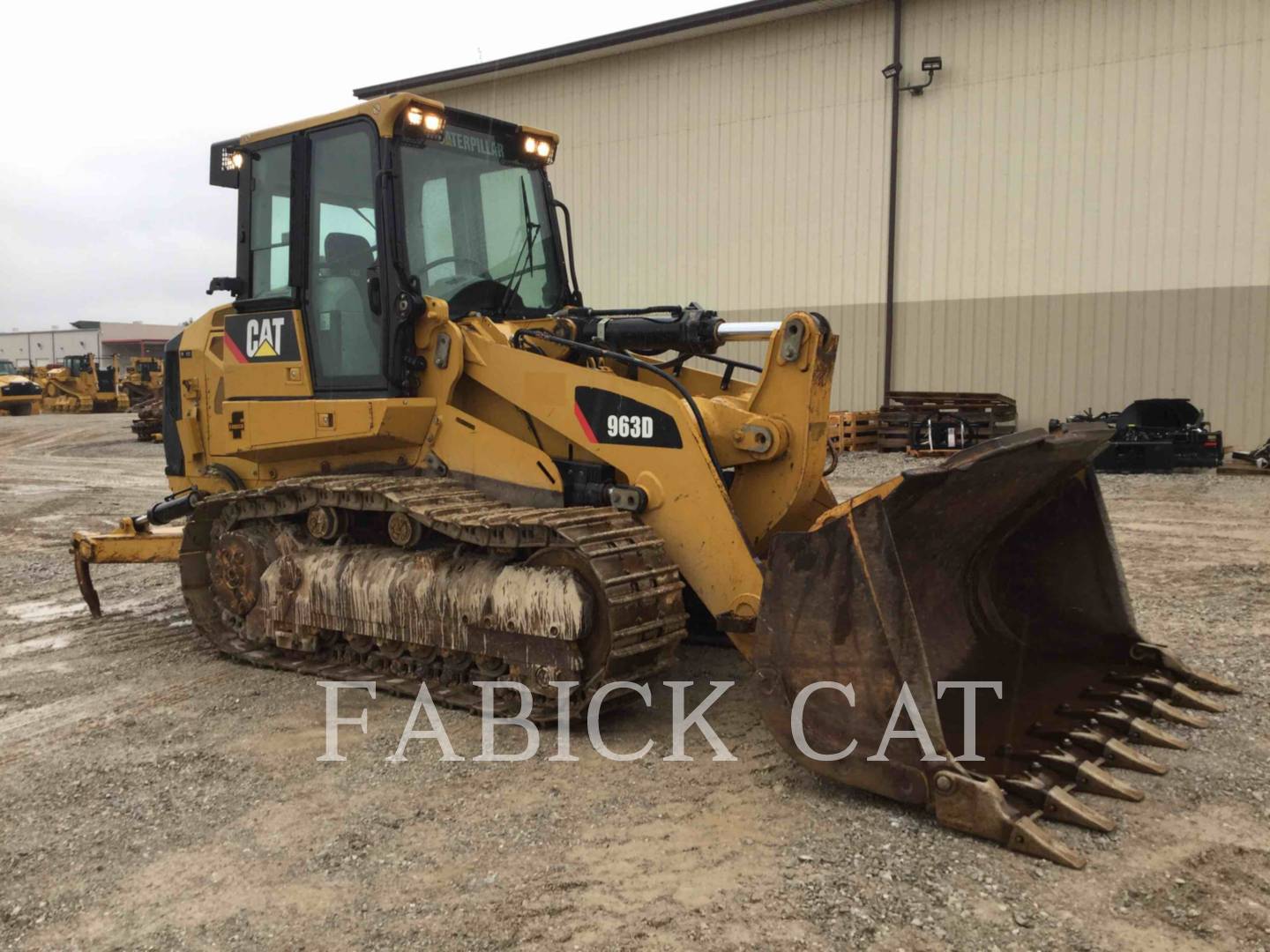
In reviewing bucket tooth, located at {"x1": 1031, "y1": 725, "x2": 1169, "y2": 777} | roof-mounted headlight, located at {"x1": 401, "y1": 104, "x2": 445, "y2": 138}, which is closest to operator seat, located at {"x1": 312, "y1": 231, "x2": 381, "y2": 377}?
roof-mounted headlight, located at {"x1": 401, "y1": 104, "x2": 445, "y2": 138}

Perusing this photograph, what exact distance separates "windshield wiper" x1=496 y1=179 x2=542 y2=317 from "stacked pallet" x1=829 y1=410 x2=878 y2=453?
10841mm

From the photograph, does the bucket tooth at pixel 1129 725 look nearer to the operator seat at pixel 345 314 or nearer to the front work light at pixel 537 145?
the operator seat at pixel 345 314

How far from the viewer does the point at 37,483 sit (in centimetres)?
1678

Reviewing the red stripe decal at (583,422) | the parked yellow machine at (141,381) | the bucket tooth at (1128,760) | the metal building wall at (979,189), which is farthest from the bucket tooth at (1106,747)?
the parked yellow machine at (141,381)

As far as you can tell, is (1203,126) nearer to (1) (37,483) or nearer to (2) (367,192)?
(2) (367,192)

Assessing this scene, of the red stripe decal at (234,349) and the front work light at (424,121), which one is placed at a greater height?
the front work light at (424,121)

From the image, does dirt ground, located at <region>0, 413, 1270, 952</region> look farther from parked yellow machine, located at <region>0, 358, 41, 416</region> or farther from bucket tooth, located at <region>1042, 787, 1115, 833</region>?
parked yellow machine, located at <region>0, 358, 41, 416</region>

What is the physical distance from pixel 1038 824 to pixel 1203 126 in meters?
14.5

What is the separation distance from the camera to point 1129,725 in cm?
435

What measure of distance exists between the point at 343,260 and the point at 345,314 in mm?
294

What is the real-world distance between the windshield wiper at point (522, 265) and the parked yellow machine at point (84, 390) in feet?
116

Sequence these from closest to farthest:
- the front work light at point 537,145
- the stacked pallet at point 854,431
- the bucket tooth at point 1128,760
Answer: the bucket tooth at point 1128,760, the front work light at point 537,145, the stacked pallet at point 854,431

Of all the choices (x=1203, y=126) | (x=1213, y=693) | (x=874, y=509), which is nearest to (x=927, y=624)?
(x=874, y=509)

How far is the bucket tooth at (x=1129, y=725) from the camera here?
169 inches
